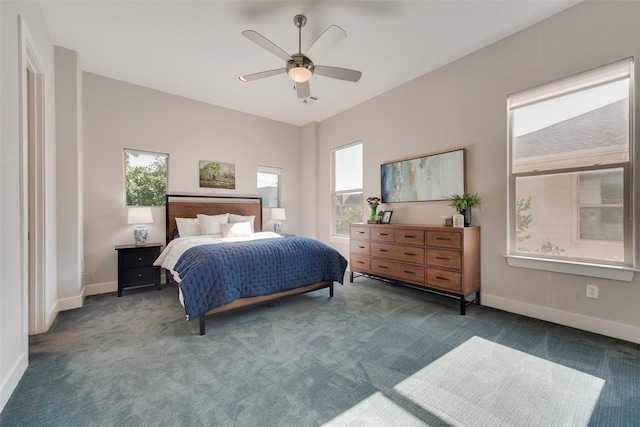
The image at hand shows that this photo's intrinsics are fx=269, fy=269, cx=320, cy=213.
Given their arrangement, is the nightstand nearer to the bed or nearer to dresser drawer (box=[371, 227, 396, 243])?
the bed

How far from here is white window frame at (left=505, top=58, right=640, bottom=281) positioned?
2252 mm

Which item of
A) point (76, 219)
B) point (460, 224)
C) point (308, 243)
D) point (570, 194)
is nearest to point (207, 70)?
point (76, 219)

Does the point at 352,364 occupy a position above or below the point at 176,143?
below

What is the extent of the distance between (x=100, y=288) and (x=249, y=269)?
2.53 meters

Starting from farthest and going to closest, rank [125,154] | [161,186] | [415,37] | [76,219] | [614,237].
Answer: [161,186], [125,154], [76,219], [415,37], [614,237]

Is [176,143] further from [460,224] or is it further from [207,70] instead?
[460,224]

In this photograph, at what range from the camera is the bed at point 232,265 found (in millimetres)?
2508

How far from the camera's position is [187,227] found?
4.18m

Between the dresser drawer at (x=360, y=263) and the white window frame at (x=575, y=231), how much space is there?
68.1 inches

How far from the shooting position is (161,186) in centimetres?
427

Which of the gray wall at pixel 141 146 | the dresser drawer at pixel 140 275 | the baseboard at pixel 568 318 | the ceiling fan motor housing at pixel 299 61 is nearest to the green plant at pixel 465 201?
the baseboard at pixel 568 318

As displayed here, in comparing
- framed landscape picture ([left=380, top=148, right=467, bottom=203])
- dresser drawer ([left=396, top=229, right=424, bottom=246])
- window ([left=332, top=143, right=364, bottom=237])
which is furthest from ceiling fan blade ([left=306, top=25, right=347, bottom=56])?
window ([left=332, top=143, right=364, bottom=237])

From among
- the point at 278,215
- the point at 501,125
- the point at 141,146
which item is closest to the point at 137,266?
the point at 141,146

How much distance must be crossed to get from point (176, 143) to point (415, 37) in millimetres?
3759
